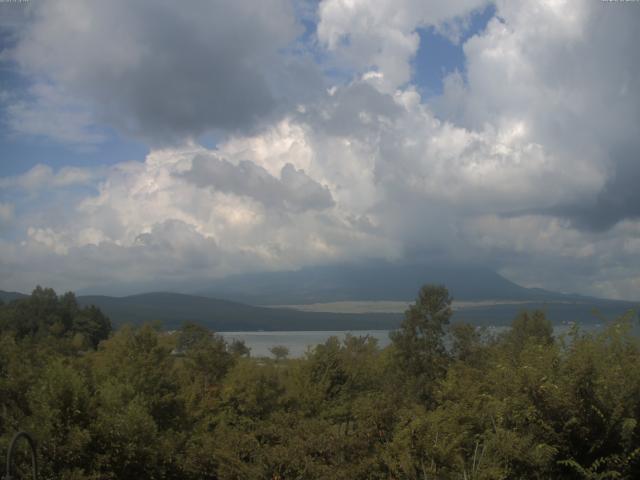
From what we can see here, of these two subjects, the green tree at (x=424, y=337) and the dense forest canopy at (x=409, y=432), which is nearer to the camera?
the dense forest canopy at (x=409, y=432)

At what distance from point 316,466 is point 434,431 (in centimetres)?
271

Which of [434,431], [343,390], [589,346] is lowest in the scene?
[343,390]

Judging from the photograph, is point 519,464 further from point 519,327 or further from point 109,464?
point 519,327

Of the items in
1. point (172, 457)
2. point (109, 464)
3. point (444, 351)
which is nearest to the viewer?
point (109, 464)

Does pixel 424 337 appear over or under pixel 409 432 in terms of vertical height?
A: under

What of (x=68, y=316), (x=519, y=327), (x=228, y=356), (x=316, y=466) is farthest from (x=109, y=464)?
(x=68, y=316)

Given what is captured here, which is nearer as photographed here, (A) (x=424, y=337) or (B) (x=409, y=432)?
(B) (x=409, y=432)

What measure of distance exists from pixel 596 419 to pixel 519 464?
187cm

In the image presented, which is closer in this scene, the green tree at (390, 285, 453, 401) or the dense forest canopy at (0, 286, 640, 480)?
the dense forest canopy at (0, 286, 640, 480)

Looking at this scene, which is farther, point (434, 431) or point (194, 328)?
point (194, 328)

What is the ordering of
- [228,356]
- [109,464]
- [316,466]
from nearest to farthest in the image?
1. [316,466]
2. [109,464]
3. [228,356]

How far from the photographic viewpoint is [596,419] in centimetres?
1268

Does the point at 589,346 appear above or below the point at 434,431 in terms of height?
above

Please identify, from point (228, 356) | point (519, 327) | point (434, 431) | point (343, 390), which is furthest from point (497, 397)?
point (519, 327)
